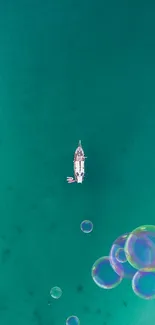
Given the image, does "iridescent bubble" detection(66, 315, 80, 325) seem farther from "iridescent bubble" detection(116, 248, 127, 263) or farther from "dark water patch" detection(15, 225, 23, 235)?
"dark water patch" detection(15, 225, 23, 235)

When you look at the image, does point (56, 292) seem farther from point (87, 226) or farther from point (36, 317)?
point (87, 226)

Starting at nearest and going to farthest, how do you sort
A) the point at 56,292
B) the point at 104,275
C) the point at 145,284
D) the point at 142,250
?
the point at 142,250 → the point at 145,284 → the point at 104,275 → the point at 56,292

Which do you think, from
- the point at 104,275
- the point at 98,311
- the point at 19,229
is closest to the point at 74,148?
the point at 19,229

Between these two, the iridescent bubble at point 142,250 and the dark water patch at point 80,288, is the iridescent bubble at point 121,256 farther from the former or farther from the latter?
the dark water patch at point 80,288

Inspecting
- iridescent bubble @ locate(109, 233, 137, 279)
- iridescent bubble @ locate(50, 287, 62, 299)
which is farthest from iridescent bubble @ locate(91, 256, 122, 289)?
iridescent bubble @ locate(50, 287, 62, 299)

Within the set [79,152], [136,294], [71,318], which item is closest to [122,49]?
[79,152]

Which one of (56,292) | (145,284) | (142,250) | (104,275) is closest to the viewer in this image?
(142,250)

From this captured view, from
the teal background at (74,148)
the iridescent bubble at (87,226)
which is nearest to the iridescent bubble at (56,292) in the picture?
the teal background at (74,148)
